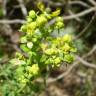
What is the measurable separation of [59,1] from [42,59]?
1872 millimetres

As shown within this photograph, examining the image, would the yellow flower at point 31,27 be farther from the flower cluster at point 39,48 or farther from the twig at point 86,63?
the twig at point 86,63

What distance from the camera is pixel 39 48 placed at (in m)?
2.02

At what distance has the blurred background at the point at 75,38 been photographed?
347cm

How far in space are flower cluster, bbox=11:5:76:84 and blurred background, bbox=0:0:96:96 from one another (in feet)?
4.35

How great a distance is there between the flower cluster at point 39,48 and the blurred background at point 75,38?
52.2 inches

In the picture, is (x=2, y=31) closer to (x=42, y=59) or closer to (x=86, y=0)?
(x=86, y=0)

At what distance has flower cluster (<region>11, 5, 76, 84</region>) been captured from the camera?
1918mm

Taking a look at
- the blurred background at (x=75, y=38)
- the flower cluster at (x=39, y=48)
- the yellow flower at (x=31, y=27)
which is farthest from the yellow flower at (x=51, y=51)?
the blurred background at (x=75, y=38)

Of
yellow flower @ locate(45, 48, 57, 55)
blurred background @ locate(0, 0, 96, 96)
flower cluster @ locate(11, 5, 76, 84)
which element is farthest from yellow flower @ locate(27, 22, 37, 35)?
blurred background @ locate(0, 0, 96, 96)

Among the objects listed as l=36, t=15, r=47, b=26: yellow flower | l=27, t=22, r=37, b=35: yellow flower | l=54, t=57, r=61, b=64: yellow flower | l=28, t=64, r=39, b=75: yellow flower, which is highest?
l=36, t=15, r=47, b=26: yellow flower

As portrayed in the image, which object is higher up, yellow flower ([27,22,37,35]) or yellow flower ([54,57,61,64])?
yellow flower ([27,22,37,35])

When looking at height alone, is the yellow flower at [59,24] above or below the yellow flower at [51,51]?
above

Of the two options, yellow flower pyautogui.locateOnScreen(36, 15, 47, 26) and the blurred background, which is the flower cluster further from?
the blurred background

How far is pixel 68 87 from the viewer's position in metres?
3.61
